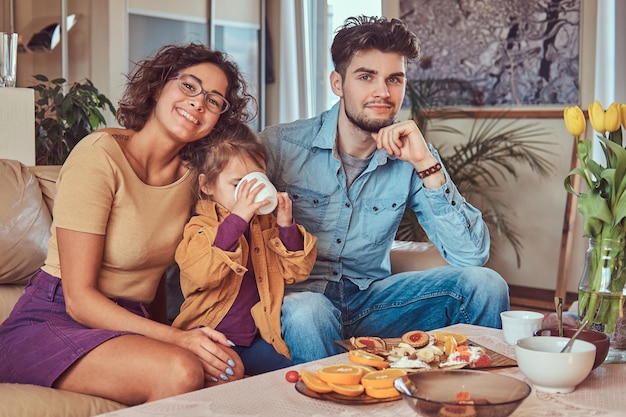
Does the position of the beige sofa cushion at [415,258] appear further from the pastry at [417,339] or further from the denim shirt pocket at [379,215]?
the pastry at [417,339]

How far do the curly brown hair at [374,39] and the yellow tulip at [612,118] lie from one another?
82 cm

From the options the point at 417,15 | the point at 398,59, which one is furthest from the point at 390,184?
the point at 417,15

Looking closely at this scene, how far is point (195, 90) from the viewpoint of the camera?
220 centimetres

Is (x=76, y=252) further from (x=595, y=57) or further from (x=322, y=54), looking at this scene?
(x=322, y=54)

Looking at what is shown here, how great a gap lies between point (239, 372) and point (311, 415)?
1.79 ft

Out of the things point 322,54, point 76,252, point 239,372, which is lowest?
point 239,372

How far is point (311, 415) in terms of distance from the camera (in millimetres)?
1387

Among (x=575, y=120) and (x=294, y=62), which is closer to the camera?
(x=575, y=120)

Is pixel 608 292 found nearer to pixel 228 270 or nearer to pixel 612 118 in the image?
pixel 612 118

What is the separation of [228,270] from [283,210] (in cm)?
22

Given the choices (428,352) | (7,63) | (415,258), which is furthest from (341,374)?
(7,63)

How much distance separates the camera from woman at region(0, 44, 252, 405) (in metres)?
1.80

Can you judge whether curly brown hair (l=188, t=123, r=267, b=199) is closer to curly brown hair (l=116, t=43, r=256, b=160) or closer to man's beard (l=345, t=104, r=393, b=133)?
curly brown hair (l=116, t=43, r=256, b=160)

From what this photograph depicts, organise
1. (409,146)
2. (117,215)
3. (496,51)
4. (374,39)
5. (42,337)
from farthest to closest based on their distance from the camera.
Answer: (496,51)
(374,39)
(409,146)
(117,215)
(42,337)
